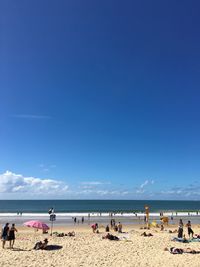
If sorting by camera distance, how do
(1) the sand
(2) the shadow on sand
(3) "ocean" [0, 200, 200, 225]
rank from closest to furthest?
(1) the sand
(2) the shadow on sand
(3) "ocean" [0, 200, 200, 225]

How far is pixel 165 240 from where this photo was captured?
84.9 ft

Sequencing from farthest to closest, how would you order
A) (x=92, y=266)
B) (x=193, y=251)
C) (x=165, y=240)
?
(x=165, y=240) → (x=193, y=251) → (x=92, y=266)

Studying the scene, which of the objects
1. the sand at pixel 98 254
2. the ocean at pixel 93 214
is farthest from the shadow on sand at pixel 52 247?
the ocean at pixel 93 214

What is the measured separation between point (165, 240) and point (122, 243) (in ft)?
13.1

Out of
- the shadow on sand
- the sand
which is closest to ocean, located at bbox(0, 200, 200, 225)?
the sand

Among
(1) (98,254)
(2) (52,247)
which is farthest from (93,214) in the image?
(1) (98,254)

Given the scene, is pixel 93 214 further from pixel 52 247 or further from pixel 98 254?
pixel 98 254

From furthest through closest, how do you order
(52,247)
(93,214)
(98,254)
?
(93,214)
(52,247)
(98,254)

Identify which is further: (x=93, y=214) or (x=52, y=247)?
(x=93, y=214)

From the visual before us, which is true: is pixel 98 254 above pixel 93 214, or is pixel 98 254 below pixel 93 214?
below

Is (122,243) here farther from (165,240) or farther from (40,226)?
(40,226)

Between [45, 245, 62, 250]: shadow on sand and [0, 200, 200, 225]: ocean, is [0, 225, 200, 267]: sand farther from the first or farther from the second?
[0, 200, 200, 225]: ocean

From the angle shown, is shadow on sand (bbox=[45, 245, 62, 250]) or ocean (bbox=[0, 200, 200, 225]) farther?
ocean (bbox=[0, 200, 200, 225])

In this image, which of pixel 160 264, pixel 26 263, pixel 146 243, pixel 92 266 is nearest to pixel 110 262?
pixel 92 266
